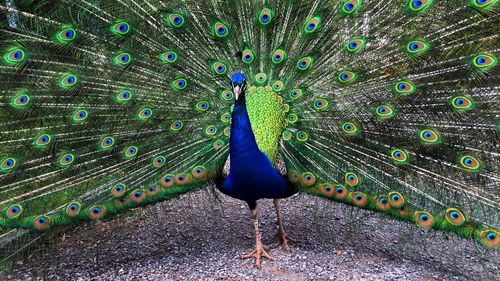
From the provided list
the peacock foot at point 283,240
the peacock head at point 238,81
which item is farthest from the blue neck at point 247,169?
the peacock foot at point 283,240

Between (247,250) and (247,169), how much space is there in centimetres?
89

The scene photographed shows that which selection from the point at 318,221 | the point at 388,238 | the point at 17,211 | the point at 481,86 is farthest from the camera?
the point at 318,221

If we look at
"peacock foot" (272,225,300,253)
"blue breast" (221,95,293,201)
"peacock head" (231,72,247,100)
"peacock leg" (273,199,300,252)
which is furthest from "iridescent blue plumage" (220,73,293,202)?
"peacock foot" (272,225,300,253)

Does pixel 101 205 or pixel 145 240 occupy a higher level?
pixel 101 205

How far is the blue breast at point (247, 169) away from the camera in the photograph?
2.41 metres

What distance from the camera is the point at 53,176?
2.66 m

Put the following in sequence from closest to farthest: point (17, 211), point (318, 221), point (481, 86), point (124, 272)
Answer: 1. point (481, 86)
2. point (17, 211)
3. point (124, 272)
4. point (318, 221)

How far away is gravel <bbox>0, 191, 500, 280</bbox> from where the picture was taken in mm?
2844

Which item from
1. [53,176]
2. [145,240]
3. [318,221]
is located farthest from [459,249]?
[53,176]

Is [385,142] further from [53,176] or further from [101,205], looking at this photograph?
[53,176]

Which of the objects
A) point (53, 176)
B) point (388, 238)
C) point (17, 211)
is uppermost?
point (53, 176)

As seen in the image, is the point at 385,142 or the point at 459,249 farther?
the point at 459,249

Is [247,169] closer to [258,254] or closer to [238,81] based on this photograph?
[238,81]

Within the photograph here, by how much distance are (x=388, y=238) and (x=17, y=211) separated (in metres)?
2.56
